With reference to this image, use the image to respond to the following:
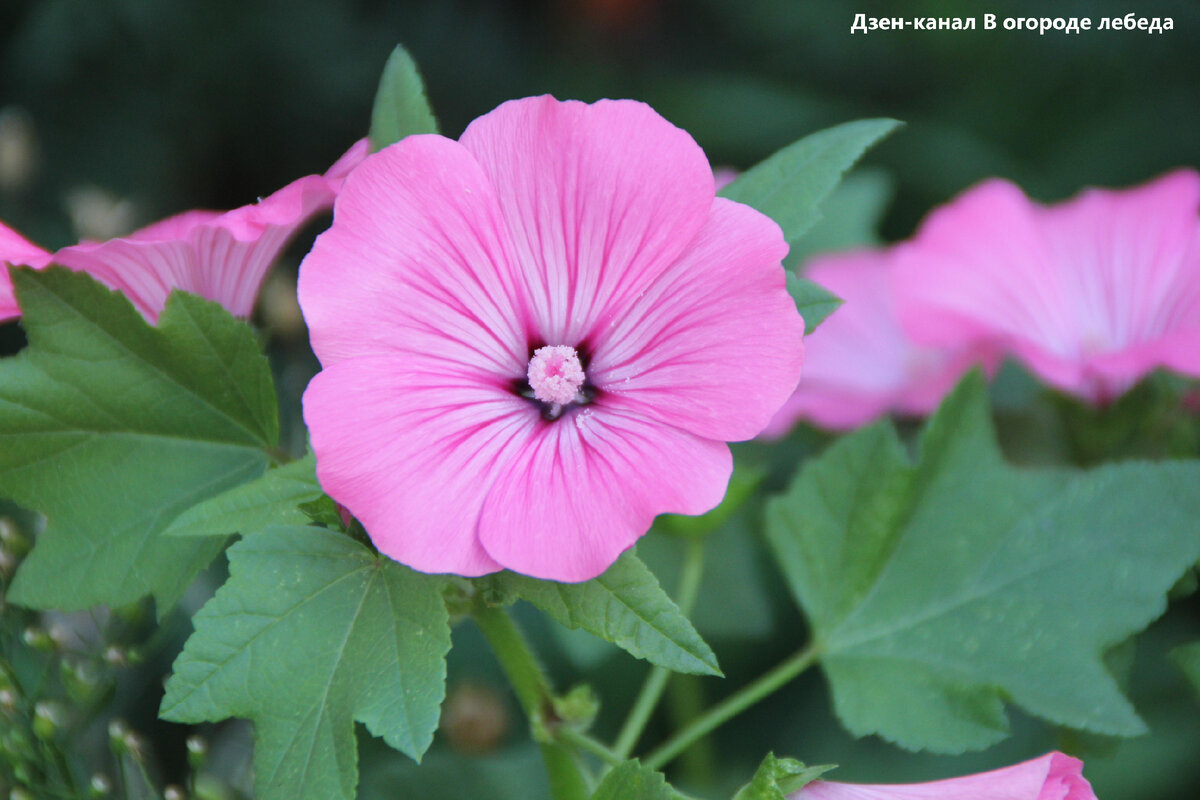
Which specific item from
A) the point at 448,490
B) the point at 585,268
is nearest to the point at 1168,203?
the point at 585,268

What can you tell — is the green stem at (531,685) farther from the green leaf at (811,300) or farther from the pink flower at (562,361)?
the green leaf at (811,300)

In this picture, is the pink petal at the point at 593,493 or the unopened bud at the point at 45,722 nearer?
the pink petal at the point at 593,493

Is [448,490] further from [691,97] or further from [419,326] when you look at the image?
[691,97]

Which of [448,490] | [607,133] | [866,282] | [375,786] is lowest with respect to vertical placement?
[375,786]

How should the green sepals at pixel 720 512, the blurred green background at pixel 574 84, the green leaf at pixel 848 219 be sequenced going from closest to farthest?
1. the green sepals at pixel 720 512
2. the green leaf at pixel 848 219
3. the blurred green background at pixel 574 84

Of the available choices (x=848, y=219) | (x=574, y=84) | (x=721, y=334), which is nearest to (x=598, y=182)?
(x=721, y=334)

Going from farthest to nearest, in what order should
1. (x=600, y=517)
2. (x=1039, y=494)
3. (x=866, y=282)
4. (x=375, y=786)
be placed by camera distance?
(x=866, y=282) < (x=375, y=786) < (x=1039, y=494) < (x=600, y=517)

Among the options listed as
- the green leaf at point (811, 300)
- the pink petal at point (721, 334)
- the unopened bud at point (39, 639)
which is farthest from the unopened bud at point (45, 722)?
the green leaf at point (811, 300)
